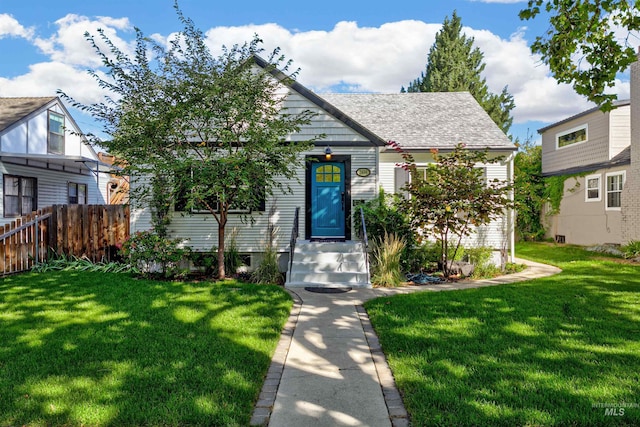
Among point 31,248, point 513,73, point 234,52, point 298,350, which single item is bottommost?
point 298,350

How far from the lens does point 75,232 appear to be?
426 inches

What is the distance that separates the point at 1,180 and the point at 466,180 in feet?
51.4

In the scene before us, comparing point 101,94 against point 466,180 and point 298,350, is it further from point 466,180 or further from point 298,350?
point 466,180

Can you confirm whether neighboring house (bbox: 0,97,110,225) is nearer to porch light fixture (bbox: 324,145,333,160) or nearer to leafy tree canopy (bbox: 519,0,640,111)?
porch light fixture (bbox: 324,145,333,160)

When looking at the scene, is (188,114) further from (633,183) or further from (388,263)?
(633,183)

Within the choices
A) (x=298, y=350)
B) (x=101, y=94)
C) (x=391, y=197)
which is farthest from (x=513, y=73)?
(x=298, y=350)

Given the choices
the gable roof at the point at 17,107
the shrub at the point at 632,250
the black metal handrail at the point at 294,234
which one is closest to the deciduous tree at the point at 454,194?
the black metal handrail at the point at 294,234

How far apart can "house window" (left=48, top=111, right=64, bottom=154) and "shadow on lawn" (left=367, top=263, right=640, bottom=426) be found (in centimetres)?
1687

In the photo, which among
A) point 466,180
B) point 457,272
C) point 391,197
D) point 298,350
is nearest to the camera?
point 298,350

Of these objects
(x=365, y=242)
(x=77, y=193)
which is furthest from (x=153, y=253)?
(x=77, y=193)

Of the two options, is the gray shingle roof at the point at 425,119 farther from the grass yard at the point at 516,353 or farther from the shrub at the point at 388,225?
the grass yard at the point at 516,353

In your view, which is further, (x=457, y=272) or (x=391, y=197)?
(x=391, y=197)

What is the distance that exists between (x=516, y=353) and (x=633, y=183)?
13.6 metres

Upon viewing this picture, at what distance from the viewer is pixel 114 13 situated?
10.2 m
